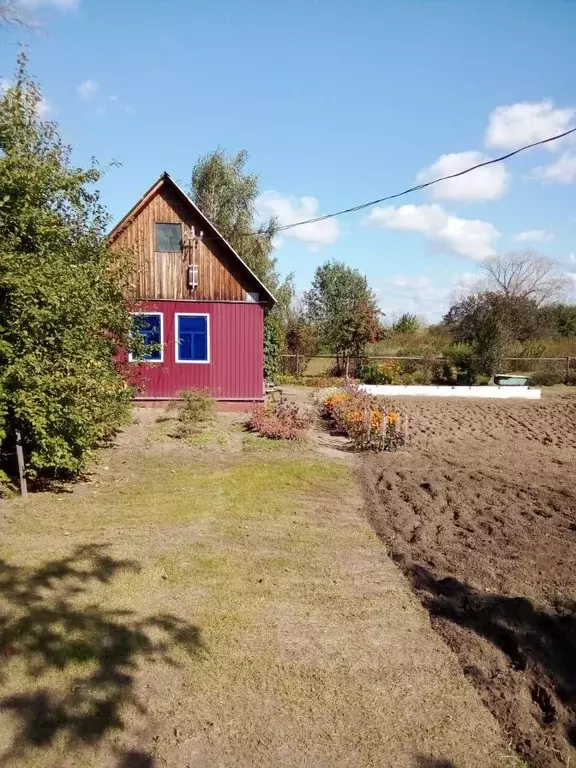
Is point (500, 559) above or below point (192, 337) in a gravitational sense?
below

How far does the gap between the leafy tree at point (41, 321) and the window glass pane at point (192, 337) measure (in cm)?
748

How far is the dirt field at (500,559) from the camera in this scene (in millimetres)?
3701

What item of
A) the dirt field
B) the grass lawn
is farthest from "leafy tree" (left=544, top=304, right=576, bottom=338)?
the grass lawn

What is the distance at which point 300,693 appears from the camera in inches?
145

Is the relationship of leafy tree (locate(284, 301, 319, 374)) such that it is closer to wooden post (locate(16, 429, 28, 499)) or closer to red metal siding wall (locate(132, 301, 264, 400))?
red metal siding wall (locate(132, 301, 264, 400))

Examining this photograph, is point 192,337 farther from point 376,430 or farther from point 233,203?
point 233,203

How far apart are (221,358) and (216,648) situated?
509 inches

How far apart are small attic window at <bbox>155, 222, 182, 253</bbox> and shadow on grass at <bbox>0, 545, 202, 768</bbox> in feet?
40.5

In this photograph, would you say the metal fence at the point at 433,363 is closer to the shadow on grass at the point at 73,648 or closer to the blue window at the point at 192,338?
the blue window at the point at 192,338

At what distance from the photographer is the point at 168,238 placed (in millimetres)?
16422

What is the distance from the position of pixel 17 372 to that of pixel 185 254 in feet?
33.4

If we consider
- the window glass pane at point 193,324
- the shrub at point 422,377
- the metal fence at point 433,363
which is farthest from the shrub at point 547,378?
the window glass pane at point 193,324

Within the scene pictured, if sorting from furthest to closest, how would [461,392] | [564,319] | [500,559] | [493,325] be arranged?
[564,319]
[493,325]
[461,392]
[500,559]

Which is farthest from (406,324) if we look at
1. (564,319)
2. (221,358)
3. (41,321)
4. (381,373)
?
(41,321)
